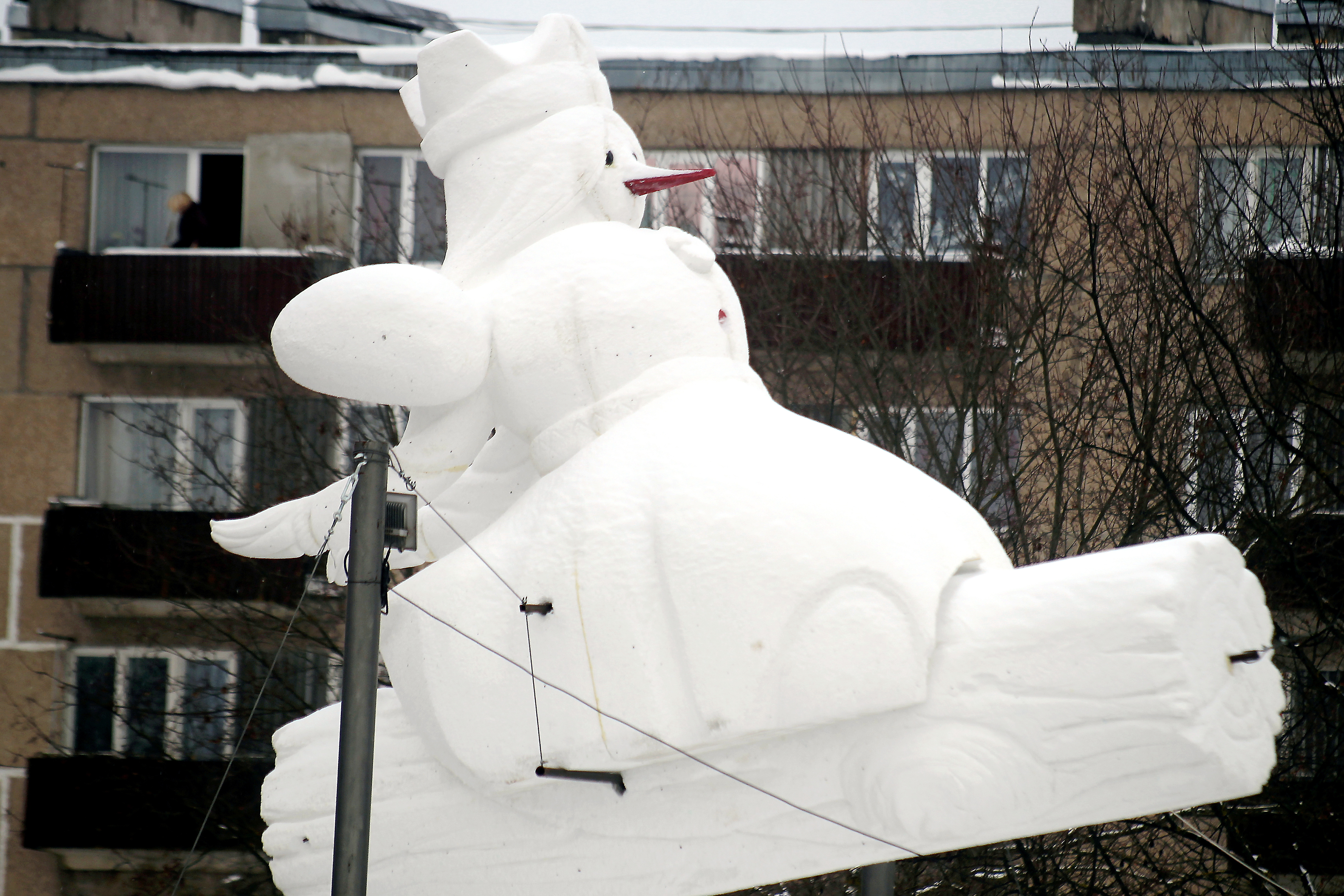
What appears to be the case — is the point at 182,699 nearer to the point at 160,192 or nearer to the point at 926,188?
the point at 160,192

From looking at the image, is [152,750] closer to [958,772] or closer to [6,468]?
[6,468]

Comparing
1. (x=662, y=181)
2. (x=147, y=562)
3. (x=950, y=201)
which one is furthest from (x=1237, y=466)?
(x=147, y=562)

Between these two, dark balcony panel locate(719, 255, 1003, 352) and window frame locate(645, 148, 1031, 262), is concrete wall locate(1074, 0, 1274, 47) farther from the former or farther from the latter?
dark balcony panel locate(719, 255, 1003, 352)

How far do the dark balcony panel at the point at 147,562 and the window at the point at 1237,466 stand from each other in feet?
18.2

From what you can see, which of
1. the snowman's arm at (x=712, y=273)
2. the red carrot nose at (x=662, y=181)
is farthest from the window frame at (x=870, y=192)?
the snowman's arm at (x=712, y=273)

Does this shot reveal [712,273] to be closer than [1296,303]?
Yes

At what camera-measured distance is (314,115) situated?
394 inches

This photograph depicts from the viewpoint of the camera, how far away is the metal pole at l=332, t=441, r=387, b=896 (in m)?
3.39

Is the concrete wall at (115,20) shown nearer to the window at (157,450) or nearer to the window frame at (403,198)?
the window frame at (403,198)

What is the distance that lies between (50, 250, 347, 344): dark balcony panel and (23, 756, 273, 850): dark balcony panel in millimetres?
2996

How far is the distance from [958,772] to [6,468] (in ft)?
29.8

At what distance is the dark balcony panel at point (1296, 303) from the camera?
5.90 metres

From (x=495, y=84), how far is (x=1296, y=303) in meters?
5.06

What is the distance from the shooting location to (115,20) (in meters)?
11.4
